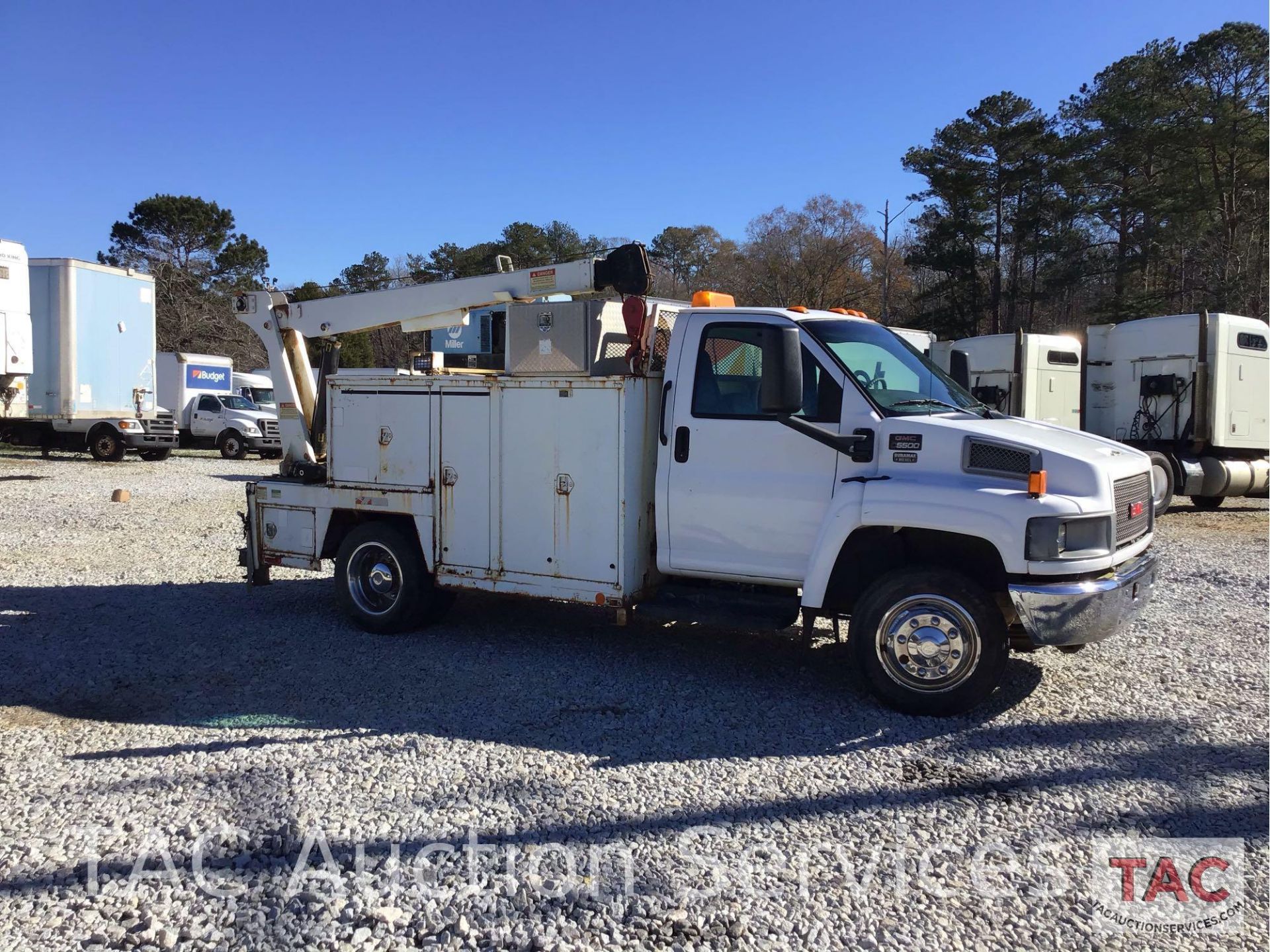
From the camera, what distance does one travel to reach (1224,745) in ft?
16.7

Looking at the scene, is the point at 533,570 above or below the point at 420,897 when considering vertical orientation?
above

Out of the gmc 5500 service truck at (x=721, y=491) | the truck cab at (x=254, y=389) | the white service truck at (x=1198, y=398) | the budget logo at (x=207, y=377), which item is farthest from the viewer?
the truck cab at (x=254, y=389)

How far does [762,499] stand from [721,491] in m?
0.27

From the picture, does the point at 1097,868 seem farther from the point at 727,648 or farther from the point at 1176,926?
the point at 727,648

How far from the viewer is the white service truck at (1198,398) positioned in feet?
49.5

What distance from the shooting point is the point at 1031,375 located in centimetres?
1578

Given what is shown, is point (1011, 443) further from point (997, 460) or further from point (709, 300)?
point (709, 300)

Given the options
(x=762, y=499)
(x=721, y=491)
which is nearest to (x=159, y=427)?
(x=721, y=491)

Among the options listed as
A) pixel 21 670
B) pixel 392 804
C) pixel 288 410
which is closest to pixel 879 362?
pixel 392 804

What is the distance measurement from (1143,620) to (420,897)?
263 inches

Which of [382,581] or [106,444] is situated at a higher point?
[106,444]

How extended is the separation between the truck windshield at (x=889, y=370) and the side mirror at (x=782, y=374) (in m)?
0.47

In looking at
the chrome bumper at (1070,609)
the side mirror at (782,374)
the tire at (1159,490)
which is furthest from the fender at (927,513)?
the tire at (1159,490)

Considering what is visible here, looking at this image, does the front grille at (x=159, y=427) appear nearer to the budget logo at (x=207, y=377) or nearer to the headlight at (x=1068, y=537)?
the budget logo at (x=207, y=377)
